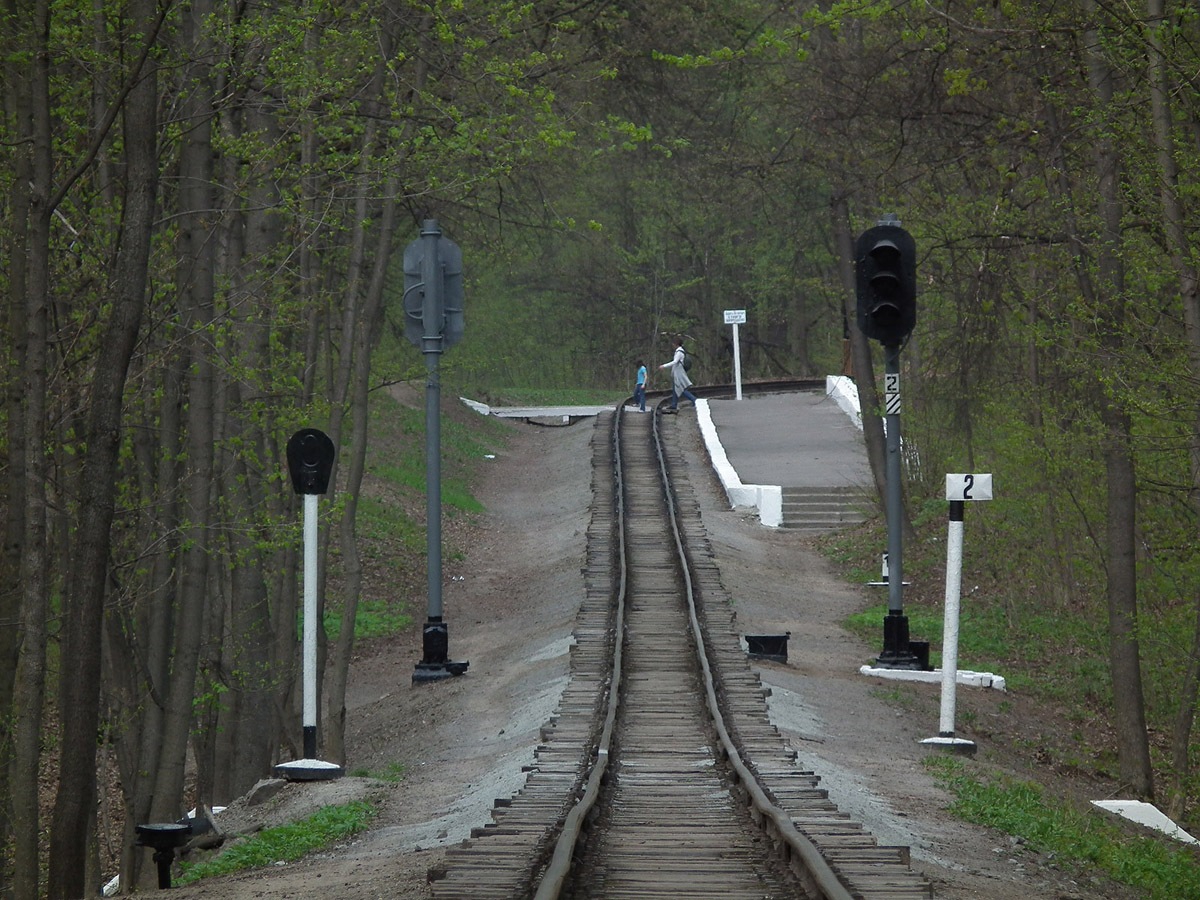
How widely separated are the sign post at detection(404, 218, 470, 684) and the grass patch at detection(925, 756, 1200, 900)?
7.05 meters

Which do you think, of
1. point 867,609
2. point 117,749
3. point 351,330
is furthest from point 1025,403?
point 117,749

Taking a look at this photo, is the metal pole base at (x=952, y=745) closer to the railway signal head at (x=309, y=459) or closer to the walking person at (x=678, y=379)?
the railway signal head at (x=309, y=459)

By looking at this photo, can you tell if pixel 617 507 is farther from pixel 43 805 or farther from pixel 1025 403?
pixel 43 805

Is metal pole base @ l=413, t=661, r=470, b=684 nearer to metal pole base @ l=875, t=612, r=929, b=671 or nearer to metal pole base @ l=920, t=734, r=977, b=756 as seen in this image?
metal pole base @ l=875, t=612, r=929, b=671

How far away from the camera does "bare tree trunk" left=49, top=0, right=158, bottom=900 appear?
444 inches

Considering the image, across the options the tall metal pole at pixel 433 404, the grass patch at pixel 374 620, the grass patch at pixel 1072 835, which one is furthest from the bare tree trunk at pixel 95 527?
the grass patch at pixel 374 620

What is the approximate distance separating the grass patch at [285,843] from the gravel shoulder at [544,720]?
16 cm

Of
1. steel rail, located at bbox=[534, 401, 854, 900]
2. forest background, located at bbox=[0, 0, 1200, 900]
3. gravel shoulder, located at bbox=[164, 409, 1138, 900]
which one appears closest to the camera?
steel rail, located at bbox=[534, 401, 854, 900]

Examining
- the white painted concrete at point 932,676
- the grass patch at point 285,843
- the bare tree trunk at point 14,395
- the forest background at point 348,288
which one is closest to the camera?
the grass patch at point 285,843

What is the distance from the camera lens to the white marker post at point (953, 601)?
44.0ft

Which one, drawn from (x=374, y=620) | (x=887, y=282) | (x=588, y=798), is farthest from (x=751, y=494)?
(x=588, y=798)

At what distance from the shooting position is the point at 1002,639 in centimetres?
2144

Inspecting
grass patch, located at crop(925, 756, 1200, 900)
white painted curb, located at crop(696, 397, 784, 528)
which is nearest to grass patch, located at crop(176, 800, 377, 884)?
grass patch, located at crop(925, 756, 1200, 900)

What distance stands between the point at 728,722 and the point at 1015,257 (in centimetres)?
974
